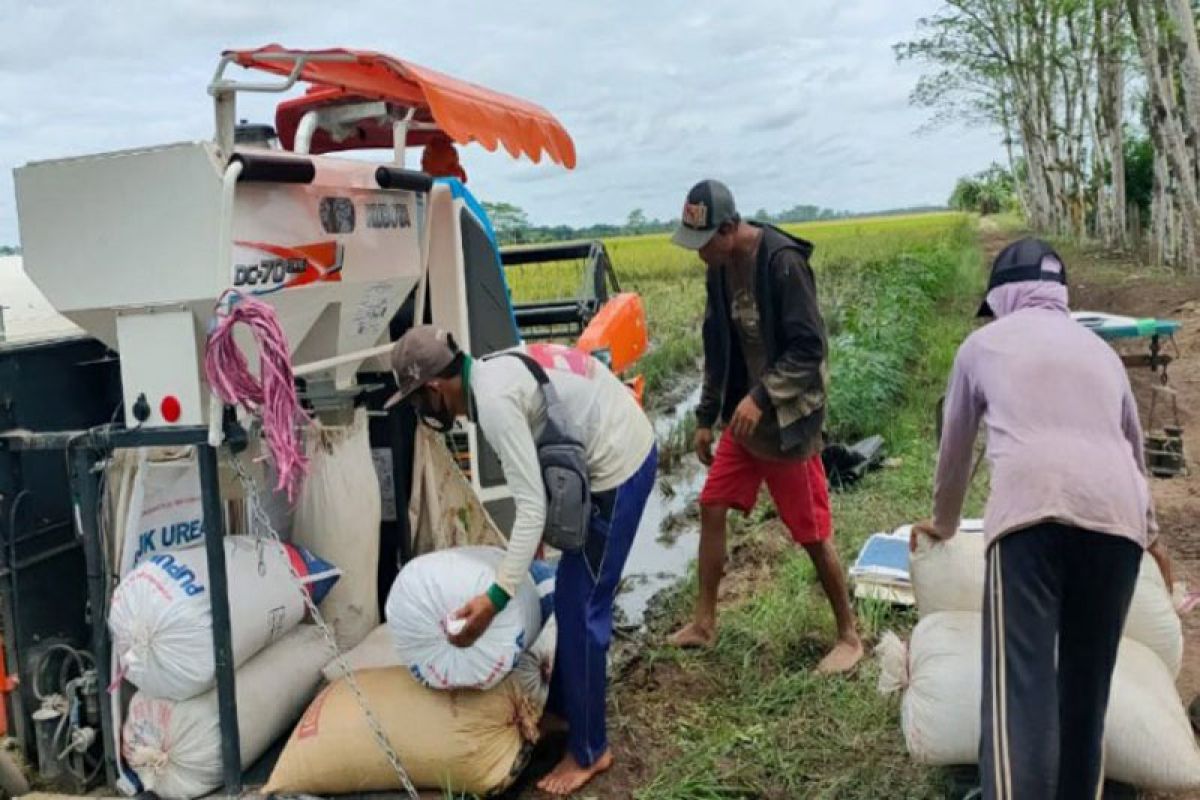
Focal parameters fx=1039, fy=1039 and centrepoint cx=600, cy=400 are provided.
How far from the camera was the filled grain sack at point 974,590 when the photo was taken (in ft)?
9.60

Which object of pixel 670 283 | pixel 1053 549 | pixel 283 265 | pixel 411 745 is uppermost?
pixel 283 265

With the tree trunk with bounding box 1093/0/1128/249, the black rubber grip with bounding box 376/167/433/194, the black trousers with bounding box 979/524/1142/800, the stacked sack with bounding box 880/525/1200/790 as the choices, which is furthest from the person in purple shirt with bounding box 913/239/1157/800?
the tree trunk with bounding box 1093/0/1128/249


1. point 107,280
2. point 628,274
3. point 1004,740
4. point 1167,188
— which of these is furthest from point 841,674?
point 628,274

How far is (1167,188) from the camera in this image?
17.3 metres

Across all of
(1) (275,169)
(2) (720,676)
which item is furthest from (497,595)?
(2) (720,676)

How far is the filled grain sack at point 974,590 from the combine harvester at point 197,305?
202 centimetres

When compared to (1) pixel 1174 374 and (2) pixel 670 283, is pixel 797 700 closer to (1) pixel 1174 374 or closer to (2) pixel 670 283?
(1) pixel 1174 374

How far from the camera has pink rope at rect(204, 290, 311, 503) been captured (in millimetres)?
2840

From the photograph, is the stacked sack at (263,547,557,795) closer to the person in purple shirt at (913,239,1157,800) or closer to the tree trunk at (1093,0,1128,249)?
the person in purple shirt at (913,239,1157,800)

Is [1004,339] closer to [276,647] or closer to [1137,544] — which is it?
[1137,544]

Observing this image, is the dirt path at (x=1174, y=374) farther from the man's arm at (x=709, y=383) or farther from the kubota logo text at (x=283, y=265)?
the kubota logo text at (x=283, y=265)

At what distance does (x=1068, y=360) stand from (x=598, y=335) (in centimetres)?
325

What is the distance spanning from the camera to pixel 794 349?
3.98 metres

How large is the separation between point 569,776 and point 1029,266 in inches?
80.6
